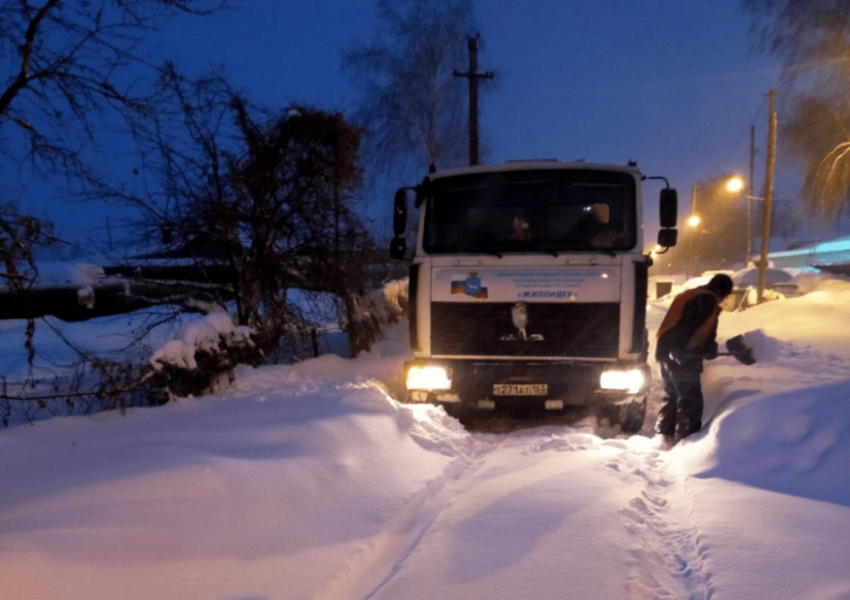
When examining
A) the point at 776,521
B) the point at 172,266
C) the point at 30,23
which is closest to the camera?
the point at 776,521

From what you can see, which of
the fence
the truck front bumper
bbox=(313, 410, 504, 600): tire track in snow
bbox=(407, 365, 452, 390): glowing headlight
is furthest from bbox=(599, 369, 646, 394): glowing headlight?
the fence

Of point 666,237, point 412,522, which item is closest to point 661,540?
point 412,522

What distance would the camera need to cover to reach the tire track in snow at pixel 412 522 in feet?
10.7

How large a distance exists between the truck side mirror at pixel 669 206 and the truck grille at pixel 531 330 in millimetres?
1255

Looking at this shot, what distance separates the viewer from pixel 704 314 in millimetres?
5902

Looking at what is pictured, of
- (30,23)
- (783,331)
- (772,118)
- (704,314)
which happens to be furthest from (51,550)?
(772,118)

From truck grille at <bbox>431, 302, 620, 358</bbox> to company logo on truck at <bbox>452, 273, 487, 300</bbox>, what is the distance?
0.11m

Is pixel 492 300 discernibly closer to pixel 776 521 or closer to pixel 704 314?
pixel 704 314

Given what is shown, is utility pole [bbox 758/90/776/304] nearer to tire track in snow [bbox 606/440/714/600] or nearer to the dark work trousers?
the dark work trousers

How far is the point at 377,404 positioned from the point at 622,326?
2.60m

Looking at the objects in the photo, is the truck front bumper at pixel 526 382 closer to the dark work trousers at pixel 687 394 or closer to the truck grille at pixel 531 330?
the truck grille at pixel 531 330

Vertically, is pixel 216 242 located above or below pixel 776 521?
above

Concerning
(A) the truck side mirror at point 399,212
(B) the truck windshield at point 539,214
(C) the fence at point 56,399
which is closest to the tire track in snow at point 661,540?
(B) the truck windshield at point 539,214

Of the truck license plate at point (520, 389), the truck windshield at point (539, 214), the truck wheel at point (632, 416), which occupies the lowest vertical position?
the truck wheel at point (632, 416)
